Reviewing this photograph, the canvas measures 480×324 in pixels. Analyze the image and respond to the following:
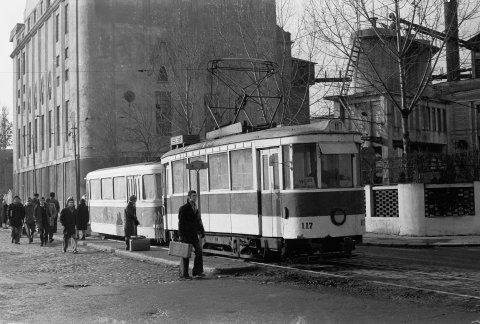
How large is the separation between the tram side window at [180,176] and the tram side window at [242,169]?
288cm

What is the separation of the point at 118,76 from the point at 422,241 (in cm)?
3420

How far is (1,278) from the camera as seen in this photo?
14547mm

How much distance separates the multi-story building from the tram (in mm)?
18839

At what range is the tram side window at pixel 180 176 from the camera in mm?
19172

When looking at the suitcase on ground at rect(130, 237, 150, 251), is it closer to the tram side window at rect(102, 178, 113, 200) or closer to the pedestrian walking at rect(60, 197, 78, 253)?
the pedestrian walking at rect(60, 197, 78, 253)

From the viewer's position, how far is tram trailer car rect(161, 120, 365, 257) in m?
14.7

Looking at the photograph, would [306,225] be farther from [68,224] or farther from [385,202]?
[385,202]

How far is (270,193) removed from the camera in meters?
15.3

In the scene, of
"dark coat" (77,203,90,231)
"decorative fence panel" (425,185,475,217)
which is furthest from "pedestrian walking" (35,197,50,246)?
"decorative fence panel" (425,185,475,217)

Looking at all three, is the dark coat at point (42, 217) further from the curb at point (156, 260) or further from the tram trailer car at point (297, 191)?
the tram trailer car at point (297, 191)

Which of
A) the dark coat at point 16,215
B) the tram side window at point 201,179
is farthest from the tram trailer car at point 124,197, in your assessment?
the dark coat at point 16,215

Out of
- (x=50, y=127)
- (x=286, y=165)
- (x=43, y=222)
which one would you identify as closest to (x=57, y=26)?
(x=50, y=127)

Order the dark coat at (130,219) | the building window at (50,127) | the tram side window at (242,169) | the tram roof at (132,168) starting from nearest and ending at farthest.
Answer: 1. the tram side window at (242,169)
2. the dark coat at (130,219)
3. the tram roof at (132,168)
4. the building window at (50,127)

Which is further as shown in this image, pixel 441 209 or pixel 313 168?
pixel 441 209
